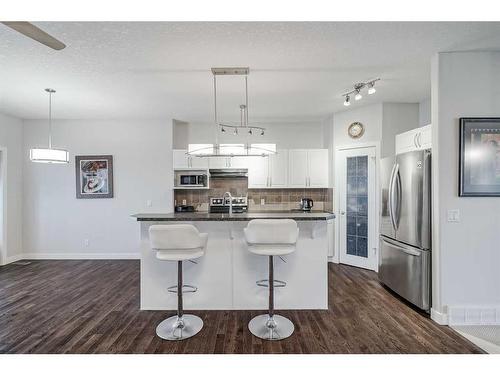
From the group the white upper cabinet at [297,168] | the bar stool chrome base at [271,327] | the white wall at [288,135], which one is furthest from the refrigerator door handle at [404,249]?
the white wall at [288,135]

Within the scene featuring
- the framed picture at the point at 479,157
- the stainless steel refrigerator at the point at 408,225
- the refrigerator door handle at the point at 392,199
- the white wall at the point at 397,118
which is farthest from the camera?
the white wall at the point at 397,118

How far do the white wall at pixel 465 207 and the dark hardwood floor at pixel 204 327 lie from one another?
49 cm

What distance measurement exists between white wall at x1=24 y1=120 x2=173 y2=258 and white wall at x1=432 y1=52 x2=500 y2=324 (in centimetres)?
424

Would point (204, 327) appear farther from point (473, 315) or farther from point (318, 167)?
point (318, 167)

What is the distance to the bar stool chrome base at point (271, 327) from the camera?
2.37 metres

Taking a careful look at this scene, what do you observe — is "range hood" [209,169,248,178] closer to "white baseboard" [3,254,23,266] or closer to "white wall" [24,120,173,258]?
"white wall" [24,120,173,258]

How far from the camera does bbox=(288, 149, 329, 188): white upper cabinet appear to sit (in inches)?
197

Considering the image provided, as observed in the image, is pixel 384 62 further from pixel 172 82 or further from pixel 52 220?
pixel 52 220

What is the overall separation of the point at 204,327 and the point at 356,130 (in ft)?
12.3

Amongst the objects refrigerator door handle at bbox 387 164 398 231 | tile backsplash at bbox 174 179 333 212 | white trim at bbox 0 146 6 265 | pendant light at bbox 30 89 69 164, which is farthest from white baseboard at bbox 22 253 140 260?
refrigerator door handle at bbox 387 164 398 231

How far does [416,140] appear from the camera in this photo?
10.8 ft

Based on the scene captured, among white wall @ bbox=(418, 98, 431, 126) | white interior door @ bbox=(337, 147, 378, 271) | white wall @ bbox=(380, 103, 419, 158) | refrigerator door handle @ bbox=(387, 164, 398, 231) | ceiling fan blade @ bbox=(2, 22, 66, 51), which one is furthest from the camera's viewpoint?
white interior door @ bbox=(337, 147, 378, 271)

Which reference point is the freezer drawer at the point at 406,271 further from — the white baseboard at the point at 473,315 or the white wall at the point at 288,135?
the white wall at the point at 288,135

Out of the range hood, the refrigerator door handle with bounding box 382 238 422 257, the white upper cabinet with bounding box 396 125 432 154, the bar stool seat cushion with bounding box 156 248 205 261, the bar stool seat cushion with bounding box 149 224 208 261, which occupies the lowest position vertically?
the refrigerator door handle with bounding box 382 238 422 257
